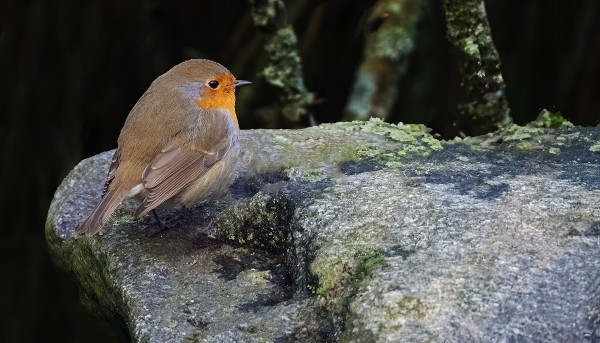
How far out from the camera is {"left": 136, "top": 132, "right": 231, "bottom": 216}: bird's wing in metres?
3.33

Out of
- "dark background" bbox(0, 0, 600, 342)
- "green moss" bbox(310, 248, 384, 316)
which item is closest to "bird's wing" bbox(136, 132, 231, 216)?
"green moss" bbox(310, 248, 384, 316)

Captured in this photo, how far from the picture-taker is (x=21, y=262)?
556 cm

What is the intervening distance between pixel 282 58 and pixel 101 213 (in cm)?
199

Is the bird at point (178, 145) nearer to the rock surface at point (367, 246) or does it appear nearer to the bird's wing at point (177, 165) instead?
the bird's wing at point (177, 165)

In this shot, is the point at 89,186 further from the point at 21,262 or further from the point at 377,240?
the point at 21,262

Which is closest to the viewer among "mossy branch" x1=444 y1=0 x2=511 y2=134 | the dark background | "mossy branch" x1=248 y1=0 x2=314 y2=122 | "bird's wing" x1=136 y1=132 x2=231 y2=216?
"bird's wing" x1=136 y1=132 x2=231 y2=216

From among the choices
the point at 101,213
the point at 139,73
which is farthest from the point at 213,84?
the point at 139,73

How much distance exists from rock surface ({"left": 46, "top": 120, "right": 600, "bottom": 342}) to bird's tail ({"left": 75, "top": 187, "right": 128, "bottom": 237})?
13cm

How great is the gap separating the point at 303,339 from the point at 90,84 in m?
3.39

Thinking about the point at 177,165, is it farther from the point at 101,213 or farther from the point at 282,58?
the point at 282,58

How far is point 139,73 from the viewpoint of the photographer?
18.5 ft

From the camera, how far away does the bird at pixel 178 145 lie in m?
3.36

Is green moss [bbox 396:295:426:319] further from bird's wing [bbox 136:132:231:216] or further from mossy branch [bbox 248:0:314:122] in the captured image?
mossy branch [bbox 248:0:314:122]

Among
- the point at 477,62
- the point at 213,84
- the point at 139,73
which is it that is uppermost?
the point at 213,84
